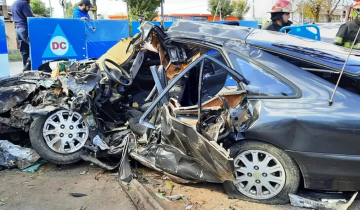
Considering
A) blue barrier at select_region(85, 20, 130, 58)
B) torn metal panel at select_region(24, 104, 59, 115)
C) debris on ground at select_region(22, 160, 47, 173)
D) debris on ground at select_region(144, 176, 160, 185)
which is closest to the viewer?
debris on ground at select_region(144, 176, 160, 185)

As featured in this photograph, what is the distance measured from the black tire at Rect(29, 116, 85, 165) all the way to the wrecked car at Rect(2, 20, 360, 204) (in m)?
0.01

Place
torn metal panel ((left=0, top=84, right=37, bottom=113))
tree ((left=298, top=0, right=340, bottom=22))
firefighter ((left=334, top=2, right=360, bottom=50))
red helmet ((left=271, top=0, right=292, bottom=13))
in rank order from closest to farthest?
1. torn metal panel ((left=0, top=84, right=37, bottom=113))
2. firefighter ((left=334, top=2, right=360, bottom=50))
3. red helmet ((left=271, top=0, right=292, bottom=13))
4. tree ((left=298, top=0, right=340, bottom=22))

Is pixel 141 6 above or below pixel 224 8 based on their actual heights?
below

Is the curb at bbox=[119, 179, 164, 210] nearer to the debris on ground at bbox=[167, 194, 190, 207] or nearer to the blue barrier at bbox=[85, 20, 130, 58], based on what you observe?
the debris on ground at bbox=[167, 194, 190, 207]

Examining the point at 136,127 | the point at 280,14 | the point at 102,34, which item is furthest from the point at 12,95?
the point at 102,34

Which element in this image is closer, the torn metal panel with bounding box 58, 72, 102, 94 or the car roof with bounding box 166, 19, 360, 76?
the car roof with bounding box 166, 19, 360, 76

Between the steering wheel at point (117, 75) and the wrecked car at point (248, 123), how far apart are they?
51 centimetres

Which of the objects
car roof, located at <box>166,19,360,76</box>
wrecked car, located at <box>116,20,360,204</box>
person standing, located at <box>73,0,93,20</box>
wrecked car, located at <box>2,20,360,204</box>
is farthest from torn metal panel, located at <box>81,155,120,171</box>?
person standing, located at <box>73,0,93,20</box>

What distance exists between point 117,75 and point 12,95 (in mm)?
1271

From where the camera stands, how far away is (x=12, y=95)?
4.23m

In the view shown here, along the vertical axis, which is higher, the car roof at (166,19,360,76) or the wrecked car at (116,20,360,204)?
the car roof at (166,19,360,76)

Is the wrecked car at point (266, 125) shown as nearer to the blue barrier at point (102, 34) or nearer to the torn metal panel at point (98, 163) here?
the torn metal panel at point (98, 163)

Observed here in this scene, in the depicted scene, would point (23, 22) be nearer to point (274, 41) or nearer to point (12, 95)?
point (12, 95)

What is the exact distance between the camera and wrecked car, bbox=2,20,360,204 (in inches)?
116
